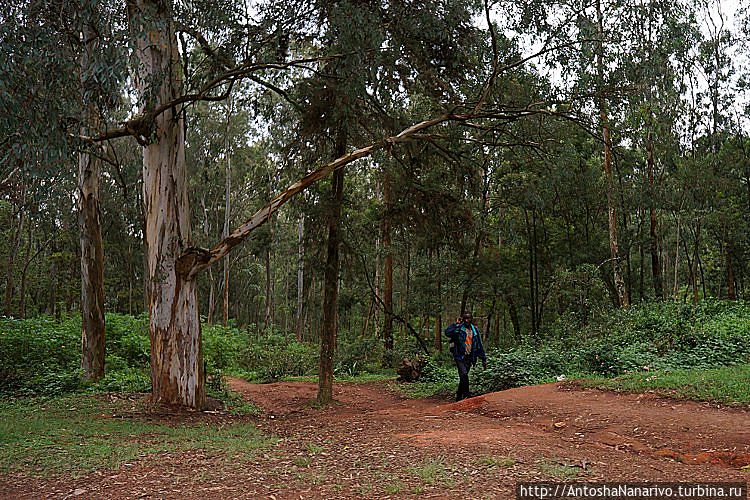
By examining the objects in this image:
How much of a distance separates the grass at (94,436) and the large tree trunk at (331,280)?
3033mm

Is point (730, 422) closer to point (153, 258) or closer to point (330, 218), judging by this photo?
point (330, 218)

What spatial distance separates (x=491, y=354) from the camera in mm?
15414

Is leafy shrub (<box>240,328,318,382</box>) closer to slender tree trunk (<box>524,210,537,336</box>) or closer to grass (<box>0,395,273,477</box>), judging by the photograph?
grass (<box>0,395,273,477</box>)

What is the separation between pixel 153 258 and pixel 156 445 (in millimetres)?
3657

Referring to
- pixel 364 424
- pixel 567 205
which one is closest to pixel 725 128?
pixel 567 205

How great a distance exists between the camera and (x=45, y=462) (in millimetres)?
6566

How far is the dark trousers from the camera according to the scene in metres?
12.1

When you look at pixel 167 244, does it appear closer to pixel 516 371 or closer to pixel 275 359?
pixel 516 371

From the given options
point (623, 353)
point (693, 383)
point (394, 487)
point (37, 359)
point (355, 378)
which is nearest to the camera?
point (394, 487)

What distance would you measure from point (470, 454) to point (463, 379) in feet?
Answer: 19.3

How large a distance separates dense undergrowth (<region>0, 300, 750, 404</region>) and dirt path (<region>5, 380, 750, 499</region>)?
303cm

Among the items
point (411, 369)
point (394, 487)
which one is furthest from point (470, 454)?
point (411, 369)

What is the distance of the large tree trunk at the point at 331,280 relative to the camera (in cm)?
1275

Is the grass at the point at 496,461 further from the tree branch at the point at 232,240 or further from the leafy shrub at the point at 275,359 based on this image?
Answer: the leafy shrub at the point at 275,359
